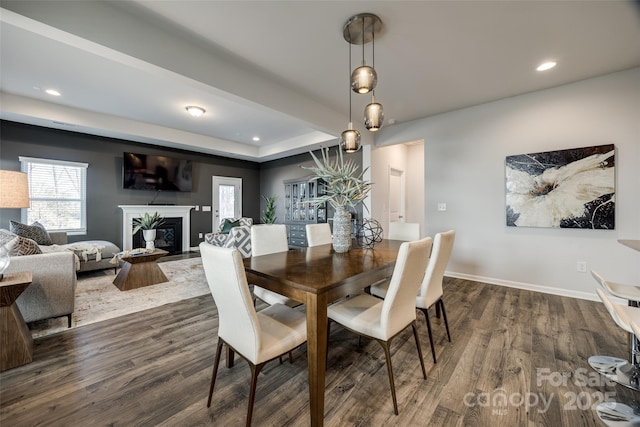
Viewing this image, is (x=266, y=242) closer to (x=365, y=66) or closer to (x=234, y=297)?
(x=234, y=297)

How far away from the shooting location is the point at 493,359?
1846 mm

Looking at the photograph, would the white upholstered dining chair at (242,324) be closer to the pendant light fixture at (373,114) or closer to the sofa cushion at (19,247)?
the pendant light fixture at (373,114)

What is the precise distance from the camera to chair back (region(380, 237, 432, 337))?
1.35m

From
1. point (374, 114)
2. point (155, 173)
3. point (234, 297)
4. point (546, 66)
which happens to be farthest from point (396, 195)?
point (155, 173)

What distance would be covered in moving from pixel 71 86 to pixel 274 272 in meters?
4.16

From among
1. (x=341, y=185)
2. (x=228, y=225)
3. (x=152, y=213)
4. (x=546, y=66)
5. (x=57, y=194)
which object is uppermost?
(x=546, y=66)

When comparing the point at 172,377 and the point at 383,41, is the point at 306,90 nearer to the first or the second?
the point at 383,41

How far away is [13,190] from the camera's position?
2.04 metres

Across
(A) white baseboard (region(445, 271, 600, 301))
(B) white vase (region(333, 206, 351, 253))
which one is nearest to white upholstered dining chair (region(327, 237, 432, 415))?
(B) white vase (region(333, 206, 351, 253))

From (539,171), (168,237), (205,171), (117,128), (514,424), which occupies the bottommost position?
(514,424)

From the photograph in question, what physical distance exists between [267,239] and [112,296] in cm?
234

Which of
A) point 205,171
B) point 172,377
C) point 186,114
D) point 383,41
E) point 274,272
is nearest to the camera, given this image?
point 274,272

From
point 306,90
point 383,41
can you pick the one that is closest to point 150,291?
point 306,90

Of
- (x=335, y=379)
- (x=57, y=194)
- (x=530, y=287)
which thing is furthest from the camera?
(x=57, y=194)
